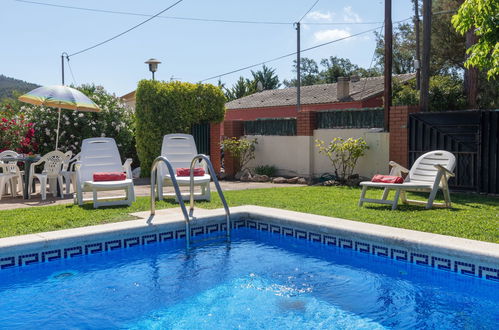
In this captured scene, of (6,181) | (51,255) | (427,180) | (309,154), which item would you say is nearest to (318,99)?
(309,154)

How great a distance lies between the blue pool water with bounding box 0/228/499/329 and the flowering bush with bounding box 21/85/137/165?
904 cm

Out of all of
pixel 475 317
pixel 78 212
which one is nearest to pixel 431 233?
pixel 475 317

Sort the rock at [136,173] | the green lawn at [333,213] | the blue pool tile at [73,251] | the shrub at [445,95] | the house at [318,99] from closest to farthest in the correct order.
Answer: the blue pool tile at [73,251] < the green lawn at [333,213] < the rock at [136,173] < the shrub at [445,95] < the house at [318,99]

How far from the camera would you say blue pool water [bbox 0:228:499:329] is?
154 inches

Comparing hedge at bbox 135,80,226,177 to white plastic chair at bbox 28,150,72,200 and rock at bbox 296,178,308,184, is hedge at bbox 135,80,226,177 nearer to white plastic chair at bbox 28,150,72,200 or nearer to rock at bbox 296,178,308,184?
rock at bbox 296,178,308,184

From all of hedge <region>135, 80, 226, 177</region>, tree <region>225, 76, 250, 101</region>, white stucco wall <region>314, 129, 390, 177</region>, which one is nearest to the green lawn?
white stucco wall <region>314, 129, 390, 177</region>

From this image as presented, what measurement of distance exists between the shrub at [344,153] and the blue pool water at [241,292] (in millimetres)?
5727

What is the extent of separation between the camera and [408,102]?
22.5 m

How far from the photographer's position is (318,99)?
1168 inches

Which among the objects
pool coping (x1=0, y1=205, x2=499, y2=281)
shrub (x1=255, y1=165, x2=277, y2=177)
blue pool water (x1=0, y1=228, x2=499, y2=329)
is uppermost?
shrub (x1=255, y1=165, x2=277, y2=177)

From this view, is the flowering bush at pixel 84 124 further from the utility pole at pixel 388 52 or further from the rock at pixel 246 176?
the utility pole at pixel 388 52

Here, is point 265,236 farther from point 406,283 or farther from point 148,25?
point 148,25

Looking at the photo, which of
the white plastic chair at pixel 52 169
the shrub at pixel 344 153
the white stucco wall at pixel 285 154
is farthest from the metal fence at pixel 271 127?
the white plastic chair at pixel 52 169

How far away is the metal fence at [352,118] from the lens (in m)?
11.6
